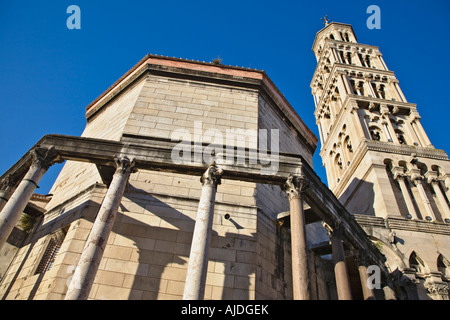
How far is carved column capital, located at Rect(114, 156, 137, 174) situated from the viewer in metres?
8.59

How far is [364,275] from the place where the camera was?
Answer: 1080 centimetres

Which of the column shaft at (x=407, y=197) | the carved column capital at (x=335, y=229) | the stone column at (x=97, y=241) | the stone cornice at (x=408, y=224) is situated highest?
the column shaft at (x=407, y=197)

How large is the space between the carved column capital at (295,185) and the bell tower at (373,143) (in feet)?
33.6

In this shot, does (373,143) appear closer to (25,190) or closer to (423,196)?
(423,196)

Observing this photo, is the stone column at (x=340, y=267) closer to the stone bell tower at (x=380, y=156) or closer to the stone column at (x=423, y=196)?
the stone bell tower at (x=380, y=156)

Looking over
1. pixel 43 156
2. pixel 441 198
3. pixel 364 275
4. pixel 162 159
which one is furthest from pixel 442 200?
pixel 43 156

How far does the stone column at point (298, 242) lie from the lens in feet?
23.2

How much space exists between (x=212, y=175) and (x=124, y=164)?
266 cm

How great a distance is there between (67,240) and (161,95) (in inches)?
281

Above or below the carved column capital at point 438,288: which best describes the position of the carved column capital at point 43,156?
above

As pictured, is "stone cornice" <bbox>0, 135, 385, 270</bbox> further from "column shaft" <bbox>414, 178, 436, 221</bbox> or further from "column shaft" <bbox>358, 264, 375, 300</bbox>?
"column shaft" <bbox>414, 178, 436, 221</bbox>

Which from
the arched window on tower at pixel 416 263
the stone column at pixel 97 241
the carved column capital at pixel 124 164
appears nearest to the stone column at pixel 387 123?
the arched window on tower at pixel 416 263
